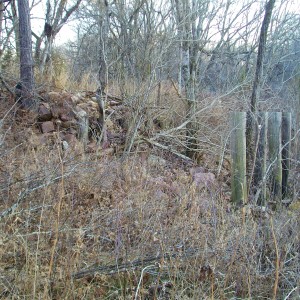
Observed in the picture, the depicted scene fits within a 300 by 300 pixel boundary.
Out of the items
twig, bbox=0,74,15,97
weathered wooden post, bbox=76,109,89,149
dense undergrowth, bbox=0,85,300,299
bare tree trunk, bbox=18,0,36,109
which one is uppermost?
bare tree trunk, bbox=18,0,36,109

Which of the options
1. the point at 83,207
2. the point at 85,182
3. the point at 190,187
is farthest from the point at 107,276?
the point at 190,187

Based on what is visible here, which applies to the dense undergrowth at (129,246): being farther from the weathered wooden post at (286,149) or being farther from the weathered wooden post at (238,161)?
the weathered wooden post at (286,149)

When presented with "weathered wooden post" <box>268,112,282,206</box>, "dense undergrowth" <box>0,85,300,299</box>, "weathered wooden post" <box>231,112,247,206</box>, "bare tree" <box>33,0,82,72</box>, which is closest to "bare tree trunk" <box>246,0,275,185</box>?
"weathered wooden post" <box>268,112,282,206</box>

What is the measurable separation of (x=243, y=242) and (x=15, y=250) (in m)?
1.71

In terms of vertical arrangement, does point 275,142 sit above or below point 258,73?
below

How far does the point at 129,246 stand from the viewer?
2715 mm

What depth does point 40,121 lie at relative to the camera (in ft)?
21.0

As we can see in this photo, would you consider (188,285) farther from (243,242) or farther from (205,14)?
(205,14)

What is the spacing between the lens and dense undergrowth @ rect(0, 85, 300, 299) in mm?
2217

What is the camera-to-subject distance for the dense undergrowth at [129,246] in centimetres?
222

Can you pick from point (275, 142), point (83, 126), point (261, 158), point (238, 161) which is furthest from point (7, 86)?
A: point (275, 142)

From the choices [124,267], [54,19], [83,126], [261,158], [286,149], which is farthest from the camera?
[54,19]

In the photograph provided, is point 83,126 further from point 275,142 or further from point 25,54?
point 275,142

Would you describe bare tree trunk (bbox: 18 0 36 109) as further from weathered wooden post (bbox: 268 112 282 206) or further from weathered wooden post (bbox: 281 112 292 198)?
weathered wooden post (bbox: 281 112 292 198)
